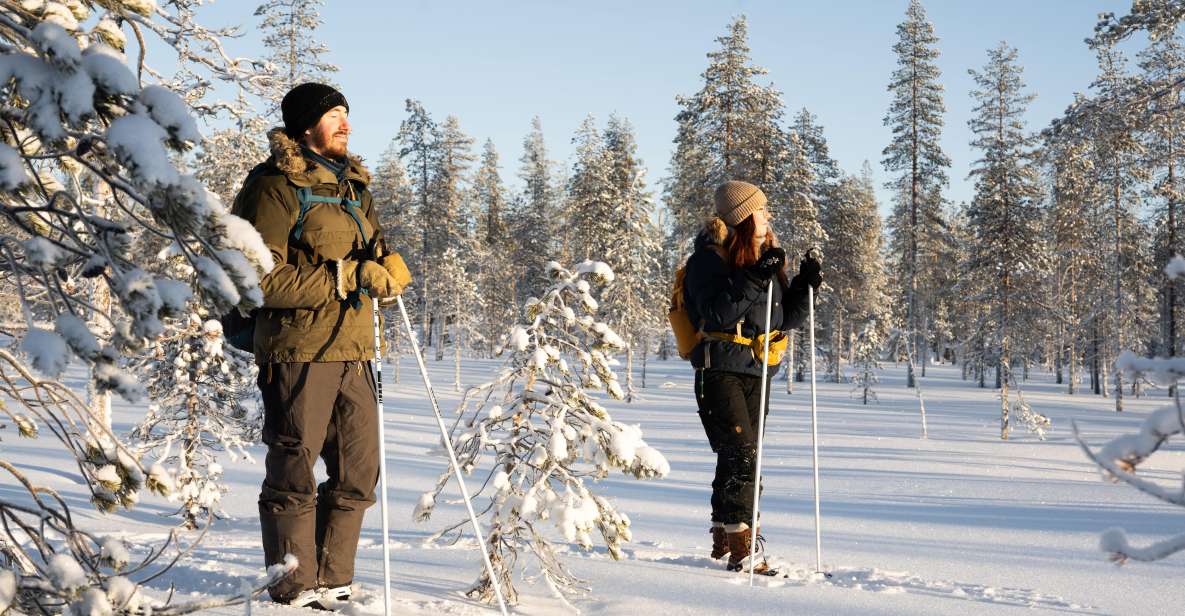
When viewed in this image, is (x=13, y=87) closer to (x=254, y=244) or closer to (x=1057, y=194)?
(x=254, y=244)

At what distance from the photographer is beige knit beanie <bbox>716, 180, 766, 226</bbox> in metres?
4.89

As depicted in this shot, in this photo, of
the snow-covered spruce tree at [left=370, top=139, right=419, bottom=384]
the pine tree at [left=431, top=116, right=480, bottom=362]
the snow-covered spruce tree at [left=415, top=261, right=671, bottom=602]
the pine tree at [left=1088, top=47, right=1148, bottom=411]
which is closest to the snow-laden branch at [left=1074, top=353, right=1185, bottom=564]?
the snow-covered spruce tree at [left=415, top=261, right=671, bottom=602]

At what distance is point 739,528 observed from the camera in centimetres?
469

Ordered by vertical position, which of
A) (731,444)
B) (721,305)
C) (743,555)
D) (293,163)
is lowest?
(743,555)

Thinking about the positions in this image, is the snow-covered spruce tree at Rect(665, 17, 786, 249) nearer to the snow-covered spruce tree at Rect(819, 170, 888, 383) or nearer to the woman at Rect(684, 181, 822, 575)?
the snow-covered spruce tree at Rect(819, 170, 888, 383)

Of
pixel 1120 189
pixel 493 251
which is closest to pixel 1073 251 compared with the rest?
pixel 1120 189

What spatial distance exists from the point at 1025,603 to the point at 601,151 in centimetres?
3192

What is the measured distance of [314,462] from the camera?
3.57 m

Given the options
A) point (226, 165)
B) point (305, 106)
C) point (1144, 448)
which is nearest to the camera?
point (1144, 448)

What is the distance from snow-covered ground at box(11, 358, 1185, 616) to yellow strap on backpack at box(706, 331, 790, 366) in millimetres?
1236

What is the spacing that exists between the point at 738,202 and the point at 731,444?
1439 millimetres

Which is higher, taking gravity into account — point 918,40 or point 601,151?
point 918,40

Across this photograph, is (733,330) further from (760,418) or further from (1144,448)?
(1144,448)

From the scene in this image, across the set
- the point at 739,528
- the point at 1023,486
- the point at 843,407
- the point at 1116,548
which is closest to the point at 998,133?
the point at 843,407
